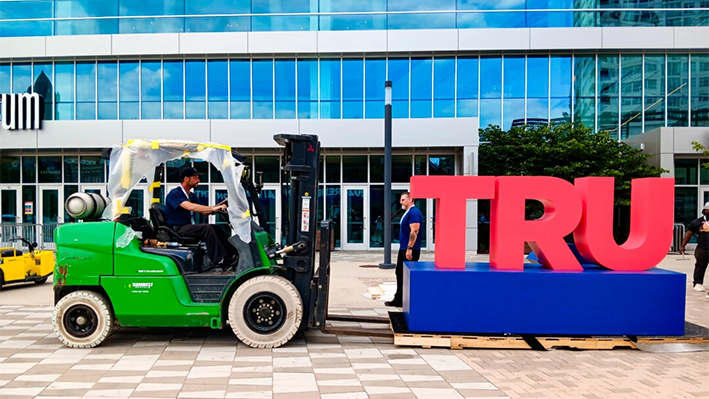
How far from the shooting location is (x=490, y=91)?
20328mm

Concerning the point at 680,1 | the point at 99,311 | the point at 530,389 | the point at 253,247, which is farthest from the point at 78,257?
the point at 680,1

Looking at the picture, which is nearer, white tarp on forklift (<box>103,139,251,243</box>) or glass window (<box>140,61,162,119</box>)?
white tarp on forklift (<box>103,139,251,243</box>)

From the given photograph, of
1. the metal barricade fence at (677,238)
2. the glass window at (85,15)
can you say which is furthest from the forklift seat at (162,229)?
the metal barricade fence at (677,238)

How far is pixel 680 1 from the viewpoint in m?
20.5

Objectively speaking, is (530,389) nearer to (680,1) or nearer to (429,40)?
(429,40)

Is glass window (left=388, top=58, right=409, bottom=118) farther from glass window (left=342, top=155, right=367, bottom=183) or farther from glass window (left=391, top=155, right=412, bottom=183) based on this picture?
glass window (left=342, top=155, right=367, bottom=183)

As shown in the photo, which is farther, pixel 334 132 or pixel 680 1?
pixel 680 1

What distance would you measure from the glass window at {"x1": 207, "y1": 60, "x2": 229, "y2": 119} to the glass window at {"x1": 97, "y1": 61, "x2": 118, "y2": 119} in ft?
12.2

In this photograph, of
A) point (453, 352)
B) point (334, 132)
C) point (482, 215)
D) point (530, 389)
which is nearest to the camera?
point (530, 389)

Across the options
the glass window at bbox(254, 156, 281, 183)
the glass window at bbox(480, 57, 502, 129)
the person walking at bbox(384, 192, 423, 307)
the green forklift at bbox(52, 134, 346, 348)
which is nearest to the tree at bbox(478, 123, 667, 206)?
the glass window at bbox(480, 57, 502, 129)

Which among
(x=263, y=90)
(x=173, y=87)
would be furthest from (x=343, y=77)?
(x=173, y=87)

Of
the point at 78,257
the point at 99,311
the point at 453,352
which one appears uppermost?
the point at 78,257

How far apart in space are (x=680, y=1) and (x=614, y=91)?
14.7 feet

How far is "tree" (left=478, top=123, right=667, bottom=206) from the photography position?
1778 cm
